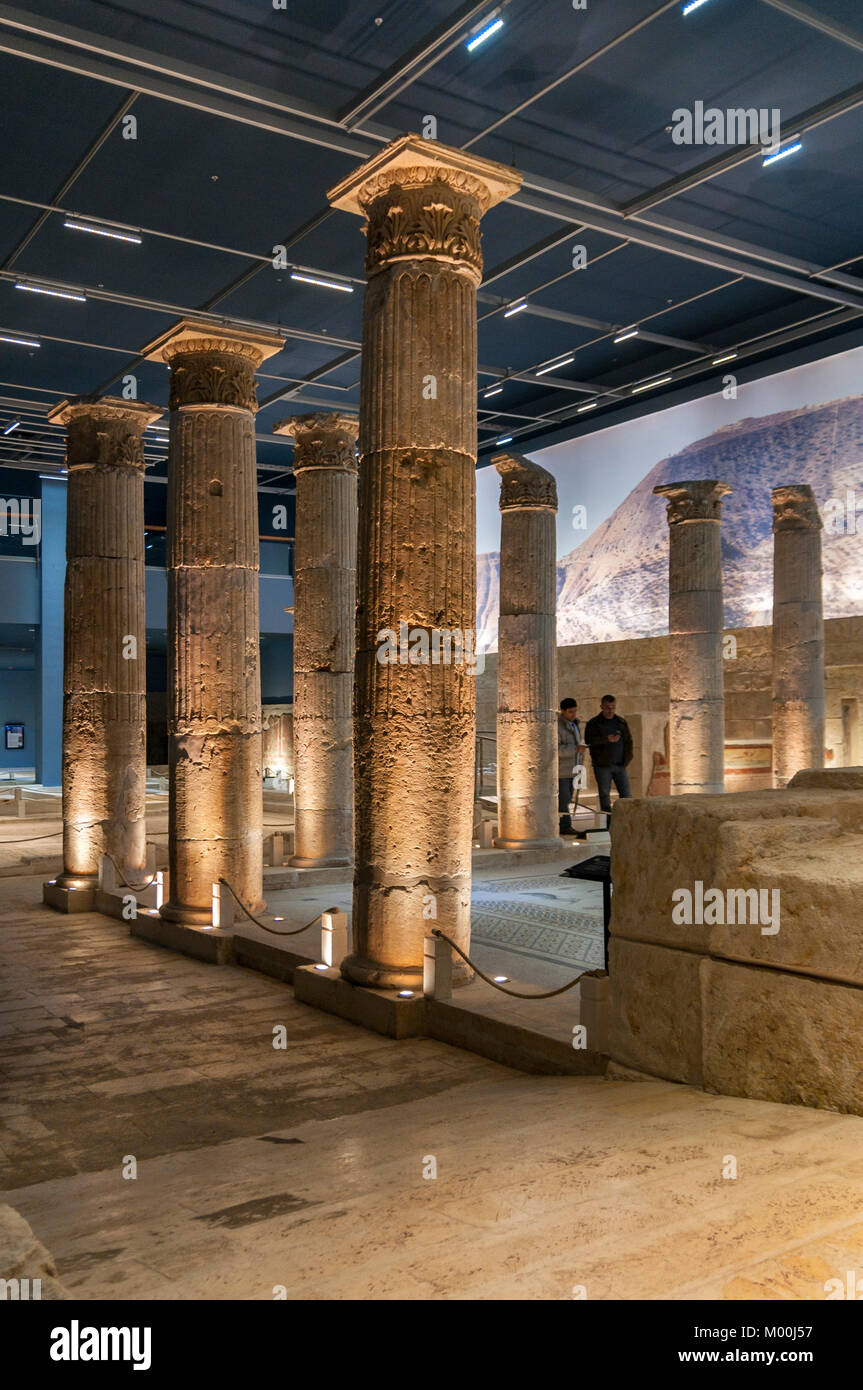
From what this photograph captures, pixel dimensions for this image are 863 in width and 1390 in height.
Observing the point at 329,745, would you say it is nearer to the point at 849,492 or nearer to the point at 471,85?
the point at 471,85

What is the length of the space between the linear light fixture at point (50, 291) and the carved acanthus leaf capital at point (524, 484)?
253 inches

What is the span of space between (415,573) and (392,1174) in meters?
3.64

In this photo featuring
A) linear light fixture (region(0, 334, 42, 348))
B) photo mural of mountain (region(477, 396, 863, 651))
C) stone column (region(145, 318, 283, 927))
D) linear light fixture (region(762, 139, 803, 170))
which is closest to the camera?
stone column (region(145, 318, 283, 927))

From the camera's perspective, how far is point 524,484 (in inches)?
533

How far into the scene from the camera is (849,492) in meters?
18.8

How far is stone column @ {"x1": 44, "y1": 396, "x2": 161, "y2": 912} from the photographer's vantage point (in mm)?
11359

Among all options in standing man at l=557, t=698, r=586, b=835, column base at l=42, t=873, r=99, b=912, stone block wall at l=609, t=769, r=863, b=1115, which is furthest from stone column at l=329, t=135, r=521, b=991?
standing man at l=557, t=698, r=586, b=835

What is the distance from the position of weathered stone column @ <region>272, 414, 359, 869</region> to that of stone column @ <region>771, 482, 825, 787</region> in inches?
270

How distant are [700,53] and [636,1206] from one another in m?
10.5

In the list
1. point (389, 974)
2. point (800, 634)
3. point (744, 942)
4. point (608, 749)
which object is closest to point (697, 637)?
point (800, 634)

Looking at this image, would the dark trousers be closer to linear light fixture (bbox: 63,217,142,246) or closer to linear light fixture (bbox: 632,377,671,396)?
linear light fixture (bbox: 63,217,142,246)

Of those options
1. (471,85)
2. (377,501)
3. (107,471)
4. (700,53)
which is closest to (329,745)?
(107,471)

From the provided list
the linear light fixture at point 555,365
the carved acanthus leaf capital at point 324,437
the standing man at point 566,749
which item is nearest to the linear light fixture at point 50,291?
the carved acanthus leaf capital at point 324,437

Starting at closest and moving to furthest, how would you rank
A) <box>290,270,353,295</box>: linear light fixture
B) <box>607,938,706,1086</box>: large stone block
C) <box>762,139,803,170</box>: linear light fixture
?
<box>607,938,706,1086</box>: large stone block, <box>762,139,803,170</box>: linear light fixture, <box>290,270,353,295</box>: linear light fixture
